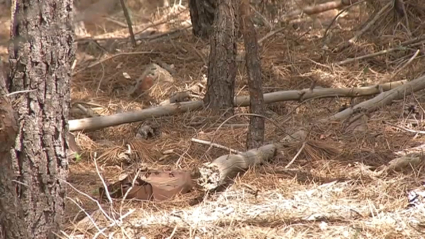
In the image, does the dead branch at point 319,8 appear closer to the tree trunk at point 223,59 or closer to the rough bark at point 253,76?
the tree trunk at point 223,59

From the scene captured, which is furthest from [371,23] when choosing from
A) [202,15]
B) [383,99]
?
[383,99]

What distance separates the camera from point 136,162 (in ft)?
14.5

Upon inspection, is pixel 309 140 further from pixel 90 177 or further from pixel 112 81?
pixel 112 81

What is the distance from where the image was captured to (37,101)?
3078 mm

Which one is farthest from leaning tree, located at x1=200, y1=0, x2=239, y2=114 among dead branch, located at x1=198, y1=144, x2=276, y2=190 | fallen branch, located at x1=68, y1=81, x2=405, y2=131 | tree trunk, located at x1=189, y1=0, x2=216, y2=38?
tree trunk, located at x1=189, y1=0, x2=216, y2=38

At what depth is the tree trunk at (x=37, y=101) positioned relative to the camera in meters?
3.03

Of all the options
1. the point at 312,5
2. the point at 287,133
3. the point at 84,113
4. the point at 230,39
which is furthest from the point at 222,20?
the point at 312,5

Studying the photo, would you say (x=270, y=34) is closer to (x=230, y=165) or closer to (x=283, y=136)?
(x=283, y=136)

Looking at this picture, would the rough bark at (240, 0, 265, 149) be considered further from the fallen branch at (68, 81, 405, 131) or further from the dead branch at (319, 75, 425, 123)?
the fallen branch at (68, 81, 405, 131)

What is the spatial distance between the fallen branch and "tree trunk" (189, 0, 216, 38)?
1548 millimetres

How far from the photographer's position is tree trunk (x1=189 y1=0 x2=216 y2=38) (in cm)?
649

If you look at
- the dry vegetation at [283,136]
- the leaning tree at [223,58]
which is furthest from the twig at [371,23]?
the leaning tree at [223,58]

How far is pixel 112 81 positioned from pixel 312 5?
2541 mm

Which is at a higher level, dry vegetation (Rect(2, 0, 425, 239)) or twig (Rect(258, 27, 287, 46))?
twig (Rect(258, 27, 287, 46))
